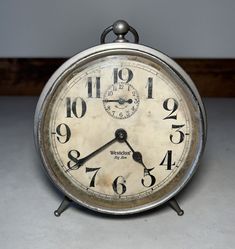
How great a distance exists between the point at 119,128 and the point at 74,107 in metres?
0.09

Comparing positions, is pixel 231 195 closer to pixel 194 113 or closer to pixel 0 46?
pixel 194 113

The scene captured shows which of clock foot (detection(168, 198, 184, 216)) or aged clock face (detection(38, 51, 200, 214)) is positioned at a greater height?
aged clock face (detection(38, 51, 200, 214))

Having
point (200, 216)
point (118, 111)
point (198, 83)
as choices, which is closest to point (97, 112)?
point (118, 111)

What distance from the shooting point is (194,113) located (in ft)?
2.85

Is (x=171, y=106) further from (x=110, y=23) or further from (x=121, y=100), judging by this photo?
(x=110, y=23)

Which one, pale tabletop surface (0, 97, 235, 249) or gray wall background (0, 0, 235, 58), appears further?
gray wall background (0, 0, 235, 58)

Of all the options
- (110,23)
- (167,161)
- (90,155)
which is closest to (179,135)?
(167,161)

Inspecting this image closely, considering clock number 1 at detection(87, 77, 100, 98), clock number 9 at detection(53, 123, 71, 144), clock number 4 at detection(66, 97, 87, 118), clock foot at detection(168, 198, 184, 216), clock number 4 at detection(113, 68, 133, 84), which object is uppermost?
clock number 4 at detection(113, 68, 133, 84)

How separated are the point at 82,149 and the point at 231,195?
1.09 feet

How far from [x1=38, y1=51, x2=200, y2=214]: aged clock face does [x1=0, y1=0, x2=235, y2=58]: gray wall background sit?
2.37 feet

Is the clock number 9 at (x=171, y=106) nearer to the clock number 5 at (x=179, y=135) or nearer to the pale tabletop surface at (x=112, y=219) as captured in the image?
the clock number 5 at (x=179, y=135)

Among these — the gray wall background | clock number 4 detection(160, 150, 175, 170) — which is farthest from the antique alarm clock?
the gray wall background

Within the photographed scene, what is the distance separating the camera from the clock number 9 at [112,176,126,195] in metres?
0.91

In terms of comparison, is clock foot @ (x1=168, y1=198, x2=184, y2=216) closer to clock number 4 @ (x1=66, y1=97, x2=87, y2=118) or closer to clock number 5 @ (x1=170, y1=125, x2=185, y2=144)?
clock number 5 @ (x1=170, y1=125, x2=185, y2=144)
